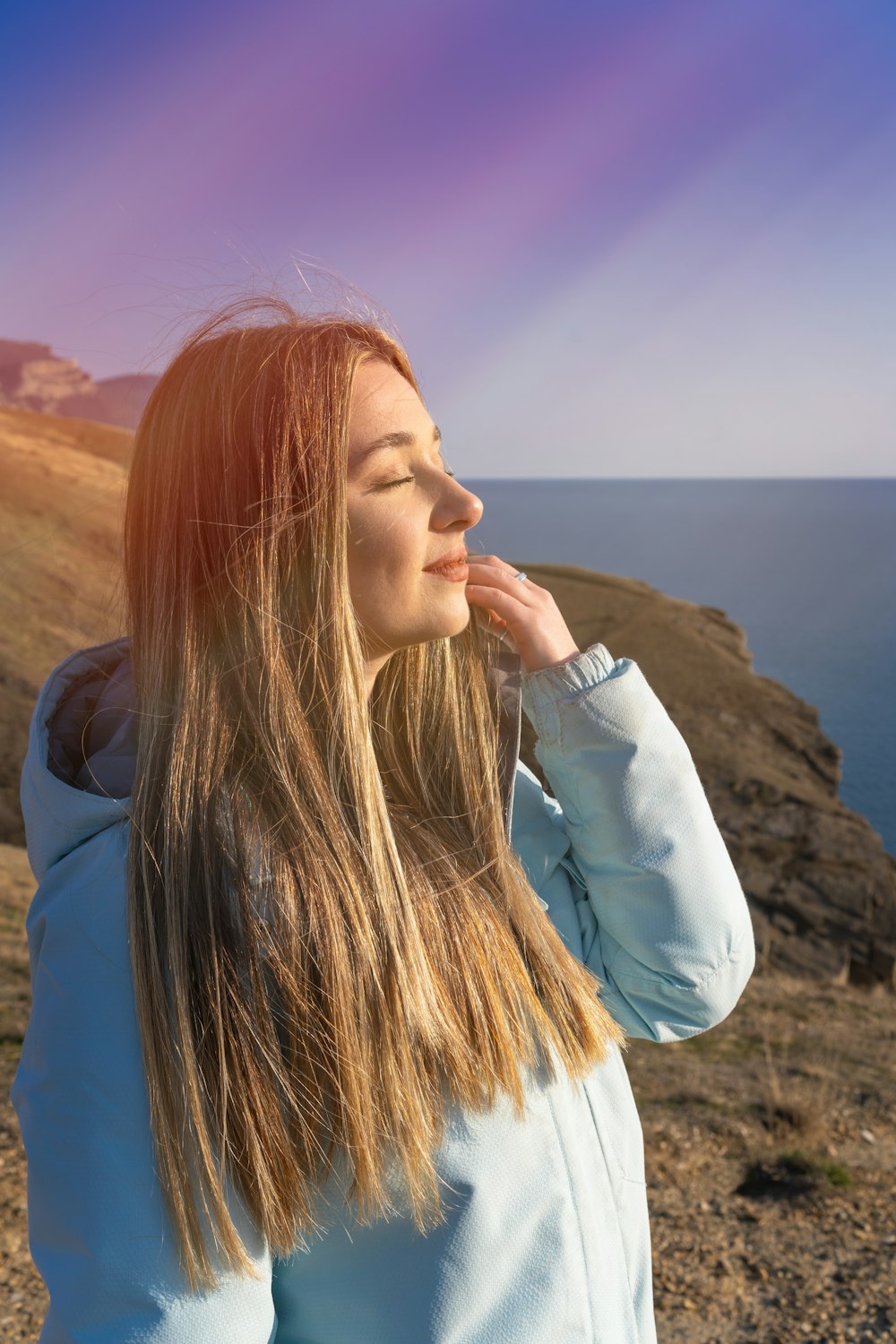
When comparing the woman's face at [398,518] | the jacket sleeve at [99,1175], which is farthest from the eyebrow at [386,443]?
the jacket sleeve at [99,1175]

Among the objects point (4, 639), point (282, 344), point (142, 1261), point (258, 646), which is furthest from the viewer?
point (4, 639)

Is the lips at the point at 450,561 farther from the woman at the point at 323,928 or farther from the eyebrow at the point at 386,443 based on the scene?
the eyebrow at the point at 386,443

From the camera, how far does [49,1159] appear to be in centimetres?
120

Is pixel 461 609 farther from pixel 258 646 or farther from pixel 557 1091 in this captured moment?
pixel 557 1091

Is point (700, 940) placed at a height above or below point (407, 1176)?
above

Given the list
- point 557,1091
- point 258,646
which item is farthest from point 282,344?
point 557,1091

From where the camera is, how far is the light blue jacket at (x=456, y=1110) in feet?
3.93

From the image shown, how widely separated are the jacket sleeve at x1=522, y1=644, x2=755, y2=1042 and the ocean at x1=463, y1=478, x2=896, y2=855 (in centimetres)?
56

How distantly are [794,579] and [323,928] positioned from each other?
132 meters

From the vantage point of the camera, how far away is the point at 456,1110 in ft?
4.58

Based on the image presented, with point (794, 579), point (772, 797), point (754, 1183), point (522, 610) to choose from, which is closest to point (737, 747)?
point (772, 797)

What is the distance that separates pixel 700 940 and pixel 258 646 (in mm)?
819

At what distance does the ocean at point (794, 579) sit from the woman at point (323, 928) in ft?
2.02

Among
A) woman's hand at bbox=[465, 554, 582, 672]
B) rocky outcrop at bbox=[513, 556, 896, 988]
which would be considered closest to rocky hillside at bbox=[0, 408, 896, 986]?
rocky outcrop at bbox=[513, 556, 896, 988]
